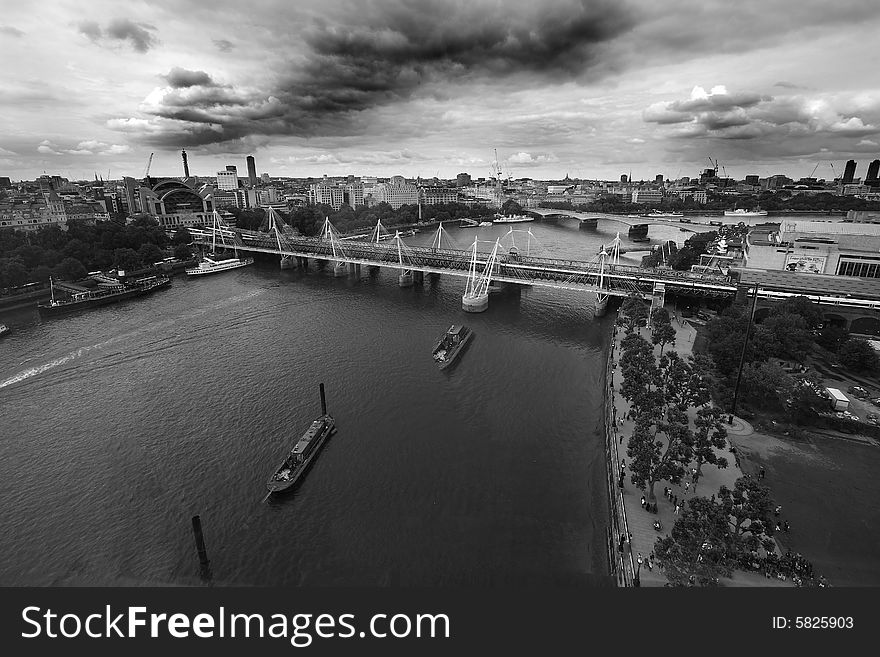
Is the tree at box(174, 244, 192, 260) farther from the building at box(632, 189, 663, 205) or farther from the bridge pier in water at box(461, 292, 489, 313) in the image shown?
the building at box(632, 189, 663, 205)

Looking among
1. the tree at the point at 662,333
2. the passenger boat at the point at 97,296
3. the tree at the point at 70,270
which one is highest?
the tree at the point at 70,270

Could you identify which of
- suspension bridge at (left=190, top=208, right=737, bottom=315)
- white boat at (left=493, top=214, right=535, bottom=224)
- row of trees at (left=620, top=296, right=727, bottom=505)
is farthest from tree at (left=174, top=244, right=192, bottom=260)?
white boat at (left=493, top=214, right=535, bottom=224)

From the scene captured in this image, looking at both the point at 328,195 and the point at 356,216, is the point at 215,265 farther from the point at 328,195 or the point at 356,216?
the point at 328,195

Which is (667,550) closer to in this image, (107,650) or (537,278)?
(107,650)

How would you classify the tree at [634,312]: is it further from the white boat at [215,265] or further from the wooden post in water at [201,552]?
the white boat at [215,265]

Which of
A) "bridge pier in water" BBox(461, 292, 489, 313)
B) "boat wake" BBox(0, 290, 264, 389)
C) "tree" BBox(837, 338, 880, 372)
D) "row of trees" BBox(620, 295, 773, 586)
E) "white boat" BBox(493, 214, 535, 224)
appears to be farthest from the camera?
"white boat" BBox(493, 214, 535, 224)

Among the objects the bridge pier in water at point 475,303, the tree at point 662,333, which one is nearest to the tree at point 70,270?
the bridge pier in water at point 475,303

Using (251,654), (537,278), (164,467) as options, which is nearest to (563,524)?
(251,654)

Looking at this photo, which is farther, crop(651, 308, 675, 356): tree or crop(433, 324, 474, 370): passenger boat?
crop(433, 324, 474, 370): passenger boat
